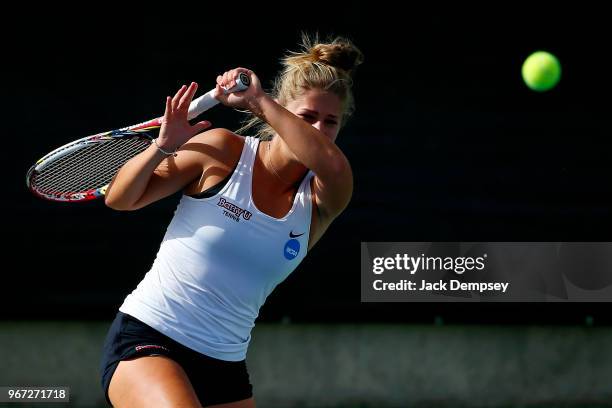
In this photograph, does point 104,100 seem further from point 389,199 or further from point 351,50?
point 351,50

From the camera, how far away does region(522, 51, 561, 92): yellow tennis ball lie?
5.52 m

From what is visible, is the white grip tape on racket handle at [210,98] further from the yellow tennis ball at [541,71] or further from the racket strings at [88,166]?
the yellow tennis ball at [541,71]

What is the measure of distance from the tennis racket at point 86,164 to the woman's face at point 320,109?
0.49 metres

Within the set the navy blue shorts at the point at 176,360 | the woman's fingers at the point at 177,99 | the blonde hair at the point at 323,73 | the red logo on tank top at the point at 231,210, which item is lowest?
the navy blue shorts at the point at 176,360

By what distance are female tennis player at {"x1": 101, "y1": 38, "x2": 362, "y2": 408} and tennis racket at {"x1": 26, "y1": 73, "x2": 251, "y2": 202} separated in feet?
1.18

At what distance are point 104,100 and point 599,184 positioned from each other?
276cm

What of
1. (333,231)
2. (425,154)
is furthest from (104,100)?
(425,154)

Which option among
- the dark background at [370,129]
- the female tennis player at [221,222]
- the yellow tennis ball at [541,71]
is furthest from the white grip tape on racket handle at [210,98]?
the yellow tennis ball at [541,71]

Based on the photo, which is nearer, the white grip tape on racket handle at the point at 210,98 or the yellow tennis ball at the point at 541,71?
the white grip tape on racket handle at the point at 210,98

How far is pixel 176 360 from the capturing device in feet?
9.41

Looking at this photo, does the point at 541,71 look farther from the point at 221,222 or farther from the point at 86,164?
the point at 221,222

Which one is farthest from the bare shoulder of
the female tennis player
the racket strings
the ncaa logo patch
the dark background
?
the dark background

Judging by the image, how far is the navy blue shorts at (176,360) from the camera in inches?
112

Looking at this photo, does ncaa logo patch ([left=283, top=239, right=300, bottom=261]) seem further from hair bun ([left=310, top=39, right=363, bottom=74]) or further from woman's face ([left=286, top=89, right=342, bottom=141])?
hair bun ([left=310, top=39, right=363, bottom=74])
